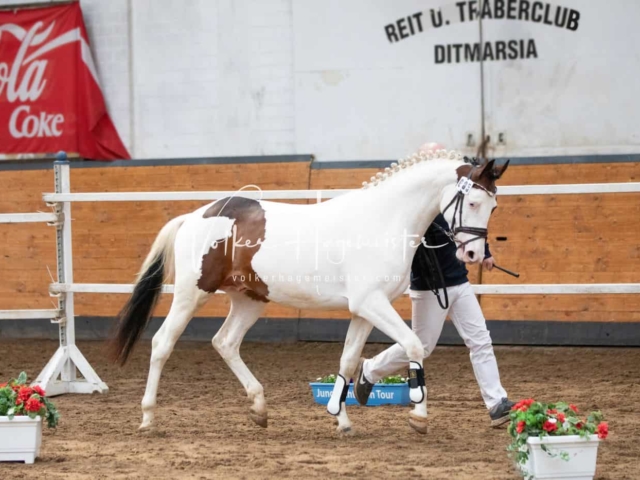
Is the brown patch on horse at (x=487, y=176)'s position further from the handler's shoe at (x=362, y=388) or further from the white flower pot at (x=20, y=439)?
→ the white flower pot at (x=20, y=439)

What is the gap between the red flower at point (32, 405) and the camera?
5.17 m

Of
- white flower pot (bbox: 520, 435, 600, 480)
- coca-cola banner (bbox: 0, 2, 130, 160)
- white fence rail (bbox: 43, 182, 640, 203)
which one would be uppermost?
coca-cola banner (bbox: 0, 2, 130, 160)

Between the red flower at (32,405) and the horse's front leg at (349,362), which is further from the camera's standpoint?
the horse's front leg at (349,362)

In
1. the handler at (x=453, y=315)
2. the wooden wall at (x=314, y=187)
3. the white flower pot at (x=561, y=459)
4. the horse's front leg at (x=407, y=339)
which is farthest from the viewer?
the wooden wall at (x=314, y=187)

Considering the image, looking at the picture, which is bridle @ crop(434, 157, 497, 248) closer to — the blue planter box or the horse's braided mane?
the horse's braided mane

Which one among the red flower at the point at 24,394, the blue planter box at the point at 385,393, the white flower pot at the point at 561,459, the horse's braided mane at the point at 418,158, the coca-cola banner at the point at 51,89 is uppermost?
the coca-cola banner at the point at 51,89

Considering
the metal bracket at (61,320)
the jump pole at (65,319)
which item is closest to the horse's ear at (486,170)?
the jump pole at (65,319)

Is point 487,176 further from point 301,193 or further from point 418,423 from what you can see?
point 301,193

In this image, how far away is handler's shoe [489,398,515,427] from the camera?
578 cm

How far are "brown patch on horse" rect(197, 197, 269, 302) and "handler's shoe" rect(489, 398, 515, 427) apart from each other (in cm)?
150

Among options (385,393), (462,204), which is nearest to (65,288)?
(385,393)

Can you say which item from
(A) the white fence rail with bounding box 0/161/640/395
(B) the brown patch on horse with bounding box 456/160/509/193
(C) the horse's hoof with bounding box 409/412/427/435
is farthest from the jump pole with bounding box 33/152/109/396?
(B) the brown patch on horse with bounding box 456/160/509/193

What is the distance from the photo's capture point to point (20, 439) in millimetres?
5184

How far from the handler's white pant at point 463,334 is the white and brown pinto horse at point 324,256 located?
265mm
